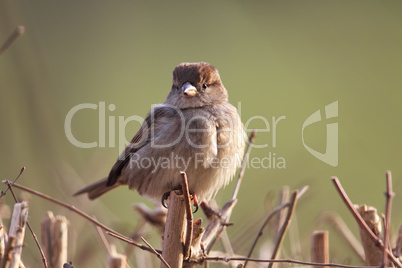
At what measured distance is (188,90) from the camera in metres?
3.40

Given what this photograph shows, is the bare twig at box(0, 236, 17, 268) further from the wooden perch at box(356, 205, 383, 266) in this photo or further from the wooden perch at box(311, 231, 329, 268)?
the wooden perch at box(356, 205, 383, 266)

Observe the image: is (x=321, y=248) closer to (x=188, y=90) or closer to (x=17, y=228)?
(x=17, y=228)

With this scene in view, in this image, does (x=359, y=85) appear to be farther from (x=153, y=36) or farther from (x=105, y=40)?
(x=105, y=40)

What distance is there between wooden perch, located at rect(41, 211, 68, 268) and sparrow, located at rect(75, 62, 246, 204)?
955 millimetres

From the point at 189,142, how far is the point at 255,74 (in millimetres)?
2102

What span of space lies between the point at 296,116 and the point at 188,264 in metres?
2.69

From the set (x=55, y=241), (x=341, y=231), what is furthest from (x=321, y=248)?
(x=55, y=241)

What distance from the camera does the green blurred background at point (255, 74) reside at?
13.8 feet

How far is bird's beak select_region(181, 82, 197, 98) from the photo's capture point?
3391 mm

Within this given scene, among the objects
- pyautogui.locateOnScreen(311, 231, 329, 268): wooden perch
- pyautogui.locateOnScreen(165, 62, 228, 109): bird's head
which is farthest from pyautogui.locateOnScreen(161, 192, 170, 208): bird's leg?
pyautogui.locateOnScreen(311, 231, 329, 268): wooden perch

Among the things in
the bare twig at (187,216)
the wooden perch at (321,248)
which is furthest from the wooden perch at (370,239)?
the bare twig at (187,216)

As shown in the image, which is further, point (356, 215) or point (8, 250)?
point (356, 215)

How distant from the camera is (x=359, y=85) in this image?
16.1ft

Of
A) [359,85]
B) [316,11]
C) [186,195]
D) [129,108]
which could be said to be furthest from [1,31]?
[316,11]
